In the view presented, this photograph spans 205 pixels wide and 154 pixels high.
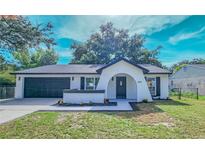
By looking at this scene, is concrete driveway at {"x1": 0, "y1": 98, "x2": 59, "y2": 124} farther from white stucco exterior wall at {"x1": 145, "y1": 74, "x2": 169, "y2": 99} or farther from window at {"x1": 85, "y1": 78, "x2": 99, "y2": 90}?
white stucco exterior wall at {"x1": 145, "y1": 74, "x2": 169, "y2": 99}

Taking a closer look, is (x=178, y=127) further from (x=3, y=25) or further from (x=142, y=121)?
(x=3, y=25)

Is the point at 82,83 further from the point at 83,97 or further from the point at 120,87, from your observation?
the point at 83,97

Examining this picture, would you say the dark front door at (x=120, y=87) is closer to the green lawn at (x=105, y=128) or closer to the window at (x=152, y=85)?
the window at (x=152, y=85)

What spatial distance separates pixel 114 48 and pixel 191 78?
44.4 feet

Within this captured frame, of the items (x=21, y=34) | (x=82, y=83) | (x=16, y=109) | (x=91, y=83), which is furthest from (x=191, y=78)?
(x=21, y=34)

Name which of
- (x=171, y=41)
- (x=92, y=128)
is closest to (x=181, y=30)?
(x=171, y=41)

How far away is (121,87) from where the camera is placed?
1592 centimetres

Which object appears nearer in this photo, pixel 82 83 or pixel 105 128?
pixel 105 128

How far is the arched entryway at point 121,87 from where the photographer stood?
15808 mm
